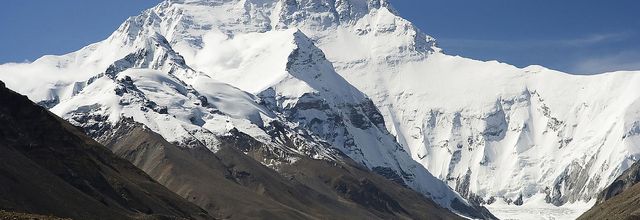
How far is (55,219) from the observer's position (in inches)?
4417

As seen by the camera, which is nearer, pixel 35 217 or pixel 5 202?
pixel 35 217

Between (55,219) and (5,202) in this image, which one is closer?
(55,219)

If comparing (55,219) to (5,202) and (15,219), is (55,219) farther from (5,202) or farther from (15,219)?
(5,202)

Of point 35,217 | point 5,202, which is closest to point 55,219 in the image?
point 35,217

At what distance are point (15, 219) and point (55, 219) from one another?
3.80 metres

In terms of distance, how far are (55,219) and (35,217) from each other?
1882 mm

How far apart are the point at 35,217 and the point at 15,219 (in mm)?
2023

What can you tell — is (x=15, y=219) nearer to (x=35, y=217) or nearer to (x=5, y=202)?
(x=35, y=217)

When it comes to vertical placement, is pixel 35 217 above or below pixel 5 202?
below

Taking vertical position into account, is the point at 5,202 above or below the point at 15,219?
above

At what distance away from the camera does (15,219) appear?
110 metres

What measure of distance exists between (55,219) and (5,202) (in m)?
89.0

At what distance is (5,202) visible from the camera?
645 ft

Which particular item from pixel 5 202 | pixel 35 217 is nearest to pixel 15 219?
pixel 35 217
